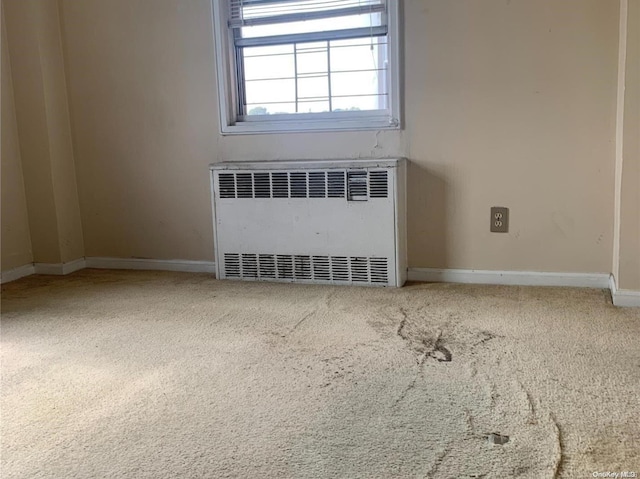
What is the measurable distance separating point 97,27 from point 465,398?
300 centimetres

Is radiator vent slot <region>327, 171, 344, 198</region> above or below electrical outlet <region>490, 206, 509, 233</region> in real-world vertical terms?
above

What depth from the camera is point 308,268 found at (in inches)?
126

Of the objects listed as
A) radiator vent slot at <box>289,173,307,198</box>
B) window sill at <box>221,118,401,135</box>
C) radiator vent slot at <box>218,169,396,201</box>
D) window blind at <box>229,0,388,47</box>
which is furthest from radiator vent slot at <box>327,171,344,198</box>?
window blind at <box>229,0,388,47</box>

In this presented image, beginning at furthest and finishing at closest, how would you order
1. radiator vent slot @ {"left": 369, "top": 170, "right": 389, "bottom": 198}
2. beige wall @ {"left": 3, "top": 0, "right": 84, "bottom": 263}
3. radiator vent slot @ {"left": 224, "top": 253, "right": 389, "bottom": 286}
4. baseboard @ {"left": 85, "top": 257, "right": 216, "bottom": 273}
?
baseboard @ {"left": 85, "top": 257, "right": 216, "bottom": 273} < beige wall @ {"left": 3, "top": 0, "right": 84, "bottom": 263} < radiator vent slot @ {"left": 224, "top": 253, "right": 389, "bottom": 286} < radiator vent slot @ {"left": 369, "top": 170, "right": 389, "bottom": 198}

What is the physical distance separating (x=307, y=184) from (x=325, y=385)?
4.71 ft

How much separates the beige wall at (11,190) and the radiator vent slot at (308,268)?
1.31 m

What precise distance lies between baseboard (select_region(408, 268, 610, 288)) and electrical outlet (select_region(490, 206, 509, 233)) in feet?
0.76

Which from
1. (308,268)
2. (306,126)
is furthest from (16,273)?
(306,126)

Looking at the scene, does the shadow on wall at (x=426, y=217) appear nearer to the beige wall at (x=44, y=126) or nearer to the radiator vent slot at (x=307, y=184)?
the radiator vent slot at (x=307, y=184)

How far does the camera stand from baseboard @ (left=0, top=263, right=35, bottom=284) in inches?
136

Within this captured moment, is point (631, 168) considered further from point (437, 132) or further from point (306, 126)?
point (306, 126)

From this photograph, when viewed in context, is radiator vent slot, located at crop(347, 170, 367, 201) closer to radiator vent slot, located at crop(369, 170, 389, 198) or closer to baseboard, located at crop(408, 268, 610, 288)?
radiator vent slot, located at crop(369, 170, 389, 198)

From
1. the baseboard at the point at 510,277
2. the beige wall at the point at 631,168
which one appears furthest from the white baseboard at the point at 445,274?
the beige wall at the point at 631,168

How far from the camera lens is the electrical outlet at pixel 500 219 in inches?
120
